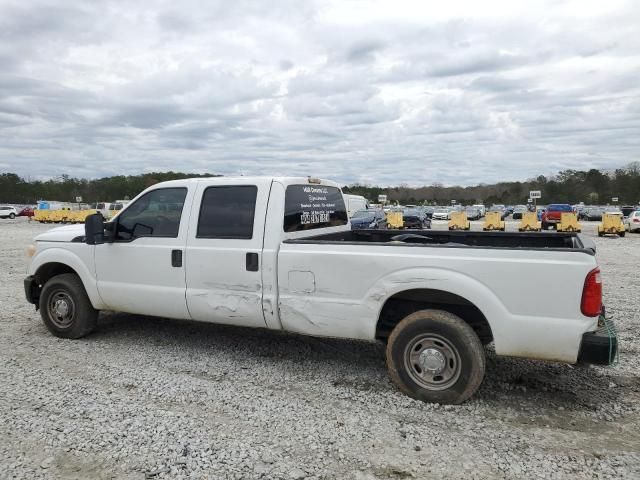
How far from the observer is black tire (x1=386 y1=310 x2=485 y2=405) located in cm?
397

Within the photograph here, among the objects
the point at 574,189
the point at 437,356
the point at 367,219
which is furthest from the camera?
the point at 574,189

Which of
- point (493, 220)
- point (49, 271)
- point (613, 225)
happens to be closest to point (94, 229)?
point (49, 271)

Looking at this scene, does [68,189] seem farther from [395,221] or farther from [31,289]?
[31,289]

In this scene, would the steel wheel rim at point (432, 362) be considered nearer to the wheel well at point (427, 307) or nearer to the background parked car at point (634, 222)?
the wheel well at point (427, 307)

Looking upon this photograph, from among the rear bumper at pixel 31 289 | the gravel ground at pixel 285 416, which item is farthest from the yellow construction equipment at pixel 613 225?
the rear bumper at pixel 31 289

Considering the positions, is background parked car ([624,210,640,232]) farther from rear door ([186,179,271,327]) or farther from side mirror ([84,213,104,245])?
side mirror ([84,213,104,245])

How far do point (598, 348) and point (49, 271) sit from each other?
19.8 ft

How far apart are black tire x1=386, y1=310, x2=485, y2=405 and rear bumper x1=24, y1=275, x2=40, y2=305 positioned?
4.59 m

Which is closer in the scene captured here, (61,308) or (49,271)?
(61,308)

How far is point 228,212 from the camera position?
16.6 feet

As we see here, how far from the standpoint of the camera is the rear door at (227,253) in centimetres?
482

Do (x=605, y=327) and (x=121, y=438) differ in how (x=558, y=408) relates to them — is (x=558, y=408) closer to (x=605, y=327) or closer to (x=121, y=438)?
(x=605, y=327)

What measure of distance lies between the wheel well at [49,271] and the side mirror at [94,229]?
0.94 metres

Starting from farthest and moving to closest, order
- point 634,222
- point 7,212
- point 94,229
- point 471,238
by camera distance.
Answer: point 7,212
point 634,222
point 471,238
point 94,229
